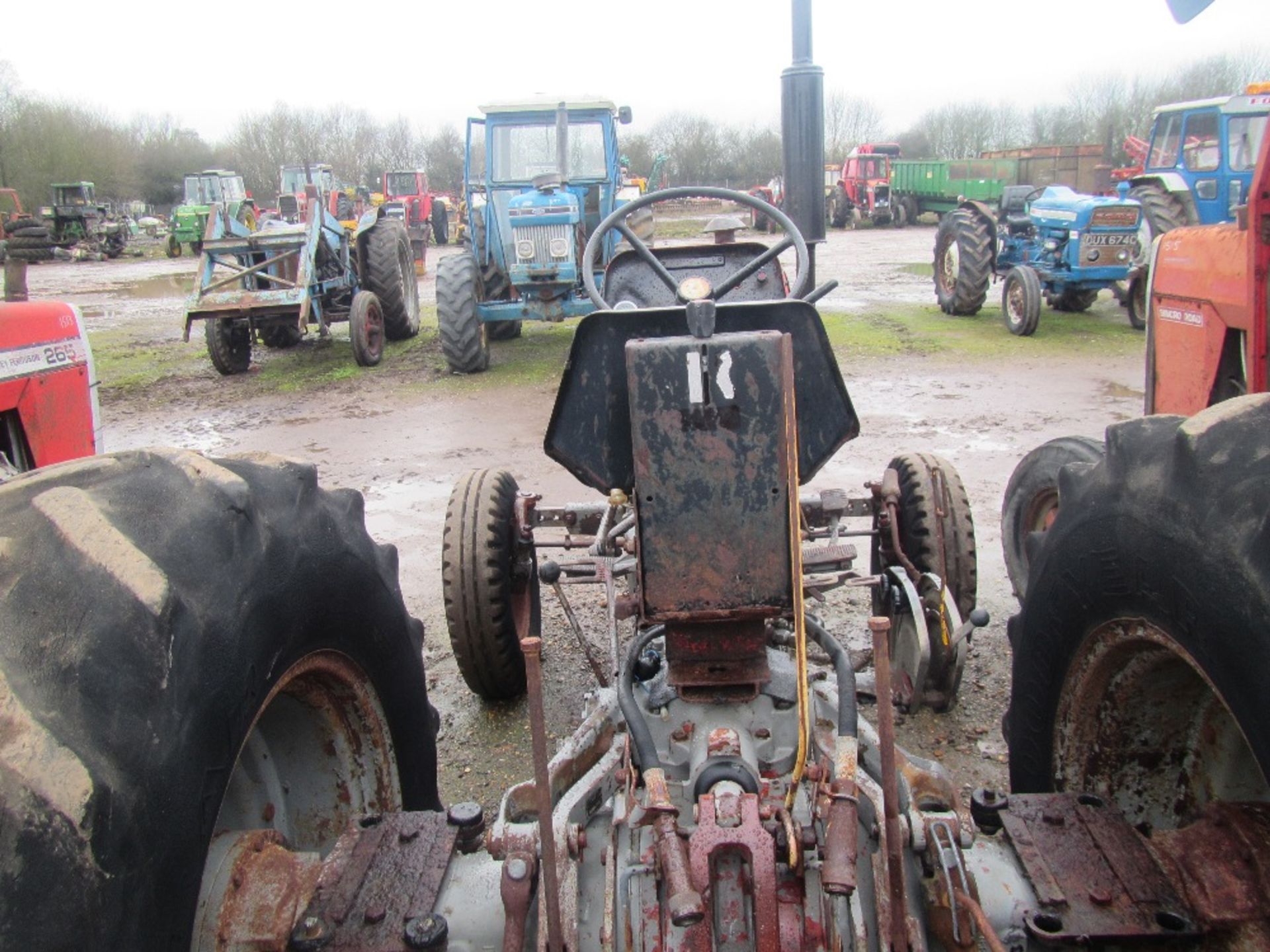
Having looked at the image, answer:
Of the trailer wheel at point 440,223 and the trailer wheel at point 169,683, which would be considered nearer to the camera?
the trailer wheel at point 169,683

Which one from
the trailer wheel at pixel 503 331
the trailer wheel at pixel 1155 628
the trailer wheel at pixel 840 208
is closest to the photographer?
the trailer wheel at pixel 1155 628

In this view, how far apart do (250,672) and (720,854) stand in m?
0.82

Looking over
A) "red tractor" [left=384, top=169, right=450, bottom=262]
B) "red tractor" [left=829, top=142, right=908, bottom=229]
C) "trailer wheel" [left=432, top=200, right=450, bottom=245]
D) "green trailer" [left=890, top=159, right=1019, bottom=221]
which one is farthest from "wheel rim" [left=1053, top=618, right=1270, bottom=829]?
"trailer wheel" [left=432, top=200, right=450, bottom=245]

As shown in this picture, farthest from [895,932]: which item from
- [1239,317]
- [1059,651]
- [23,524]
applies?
[1239,317]

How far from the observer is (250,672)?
65.4 inches

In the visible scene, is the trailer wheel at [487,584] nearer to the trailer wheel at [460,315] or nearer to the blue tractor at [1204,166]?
the trailer wheel at [460,315]

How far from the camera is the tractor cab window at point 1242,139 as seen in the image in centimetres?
1202

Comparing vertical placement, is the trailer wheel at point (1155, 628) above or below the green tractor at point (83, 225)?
below

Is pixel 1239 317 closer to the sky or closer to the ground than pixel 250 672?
closer to the sky

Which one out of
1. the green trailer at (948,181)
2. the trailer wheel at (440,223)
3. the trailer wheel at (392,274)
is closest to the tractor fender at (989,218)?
the trailer wheel at (392,274)

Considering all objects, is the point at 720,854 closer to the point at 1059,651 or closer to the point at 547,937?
the point at 547,937

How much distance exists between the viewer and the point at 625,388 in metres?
2.31

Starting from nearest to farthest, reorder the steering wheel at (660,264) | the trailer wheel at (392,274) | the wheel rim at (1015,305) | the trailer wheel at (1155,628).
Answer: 1. the trailer wheel at (1155,628)
2. the steering wheel at (660,264)
3. the wheel rim at (1015,305)
4. the trailer wheel at (392,274)

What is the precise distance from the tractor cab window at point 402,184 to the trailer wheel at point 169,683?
104ft
